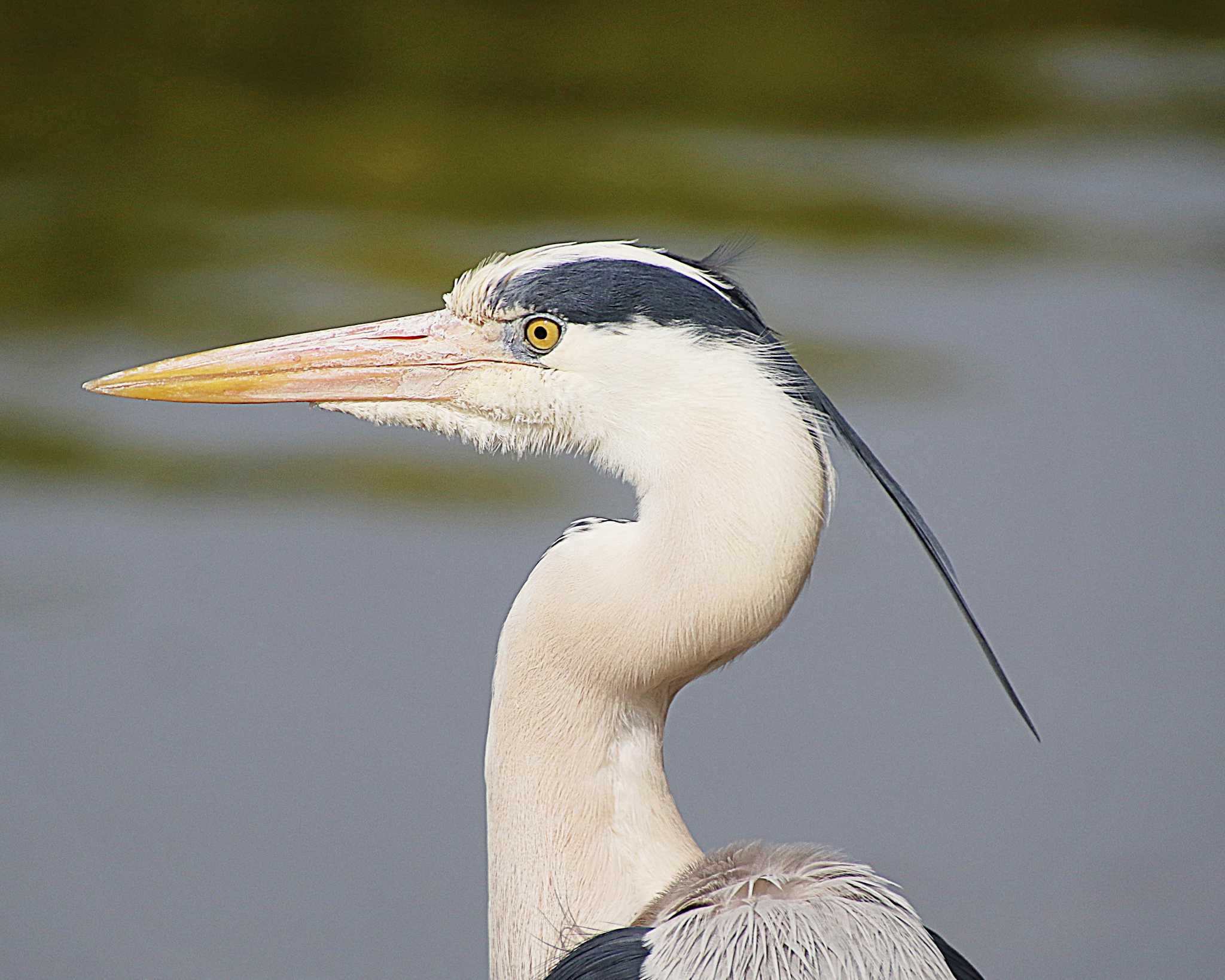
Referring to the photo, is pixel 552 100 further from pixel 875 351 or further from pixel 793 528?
pixel 793 528

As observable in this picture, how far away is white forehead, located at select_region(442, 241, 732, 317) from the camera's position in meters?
1.01

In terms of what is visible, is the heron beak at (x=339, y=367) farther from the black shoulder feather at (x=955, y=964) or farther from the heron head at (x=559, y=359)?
the black shoulder feather at (x=955, y=964)

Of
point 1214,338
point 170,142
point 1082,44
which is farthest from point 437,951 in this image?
point 1082,44

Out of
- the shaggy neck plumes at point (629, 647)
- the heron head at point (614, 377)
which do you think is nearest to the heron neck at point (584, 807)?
the shaggy neck plumes at point (629, 647)

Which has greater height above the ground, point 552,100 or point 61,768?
point 552,100

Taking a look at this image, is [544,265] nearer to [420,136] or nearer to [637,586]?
[637,586]

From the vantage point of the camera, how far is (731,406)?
97 centimetres

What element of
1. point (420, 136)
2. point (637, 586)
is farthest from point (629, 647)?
point (420, 136)

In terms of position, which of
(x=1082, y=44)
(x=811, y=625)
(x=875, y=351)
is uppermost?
(x=1082, y=44)

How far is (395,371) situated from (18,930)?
1366mm

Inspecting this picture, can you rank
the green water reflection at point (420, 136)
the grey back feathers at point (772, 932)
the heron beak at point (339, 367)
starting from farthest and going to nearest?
the green water reflection at point (420, 136) < the heron beak at point (339, 367) < the grey back feathers at point (772, 932)

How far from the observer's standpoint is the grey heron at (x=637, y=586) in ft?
3.13

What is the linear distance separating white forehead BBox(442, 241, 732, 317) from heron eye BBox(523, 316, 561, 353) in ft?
0.11

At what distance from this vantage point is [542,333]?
103 centimetres
